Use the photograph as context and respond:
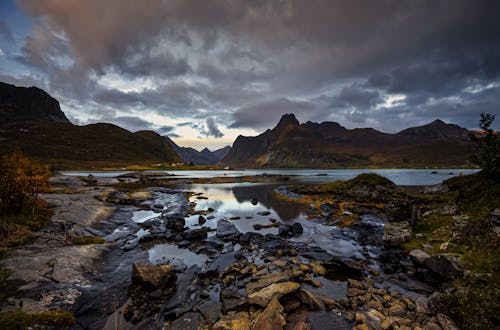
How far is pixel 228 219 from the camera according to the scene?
34.7m

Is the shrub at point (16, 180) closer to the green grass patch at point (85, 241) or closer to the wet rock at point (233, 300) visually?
the green grass patch at point (85, 241)

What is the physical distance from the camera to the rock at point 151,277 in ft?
46.0

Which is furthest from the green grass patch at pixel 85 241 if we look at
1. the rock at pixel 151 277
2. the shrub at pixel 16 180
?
the rock at pixel 151 277

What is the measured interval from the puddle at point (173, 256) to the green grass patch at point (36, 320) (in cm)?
877

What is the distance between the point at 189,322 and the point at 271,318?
430cm

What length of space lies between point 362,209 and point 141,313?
120 ft

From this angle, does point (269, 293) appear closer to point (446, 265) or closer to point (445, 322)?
point (445, 322)

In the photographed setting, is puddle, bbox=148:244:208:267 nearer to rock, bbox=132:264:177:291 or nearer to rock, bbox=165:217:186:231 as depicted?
rock, bbox=132:264:177:291

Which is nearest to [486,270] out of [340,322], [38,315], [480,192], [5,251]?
[340,322]

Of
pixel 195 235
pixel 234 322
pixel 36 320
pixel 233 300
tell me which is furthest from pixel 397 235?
pixel 36 320

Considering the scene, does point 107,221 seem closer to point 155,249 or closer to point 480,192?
point 155,249

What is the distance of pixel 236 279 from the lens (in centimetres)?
1547

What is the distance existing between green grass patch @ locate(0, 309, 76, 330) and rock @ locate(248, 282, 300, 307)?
345 inches

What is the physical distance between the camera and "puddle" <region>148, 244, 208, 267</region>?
18.9m
